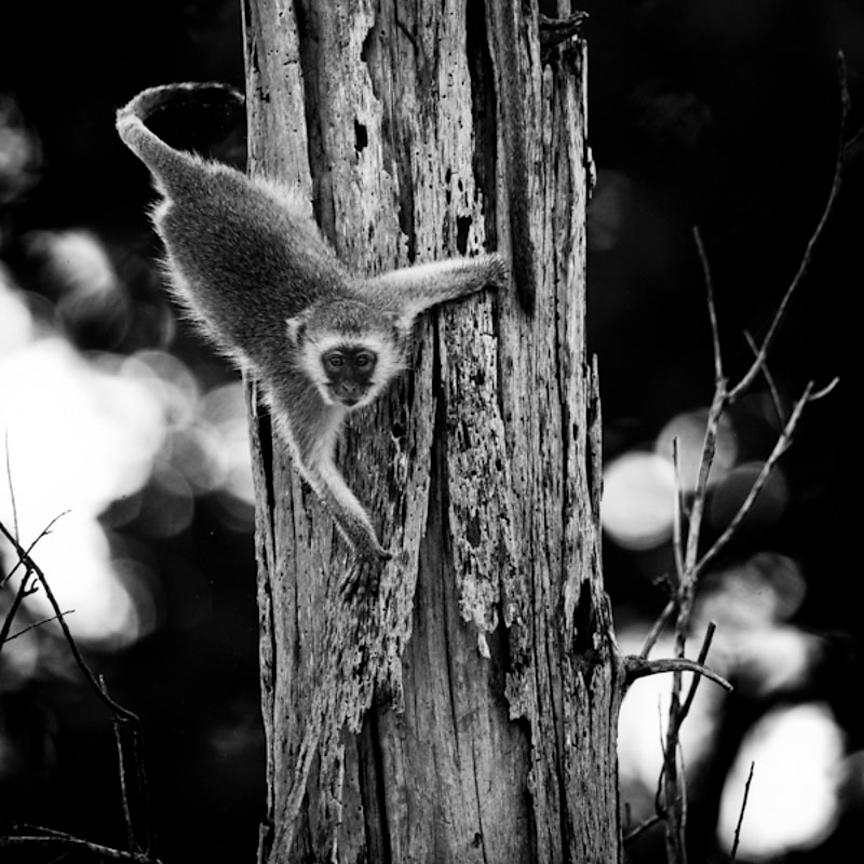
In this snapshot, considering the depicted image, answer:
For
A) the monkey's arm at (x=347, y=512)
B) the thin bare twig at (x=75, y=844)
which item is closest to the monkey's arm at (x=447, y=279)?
the monkey's arm at (x=347, y=512)

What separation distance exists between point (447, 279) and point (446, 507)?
28.0 inches

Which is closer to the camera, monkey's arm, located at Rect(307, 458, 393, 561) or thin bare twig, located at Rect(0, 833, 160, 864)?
thin bare twig, located at Rect(0, 833, 160, 864)

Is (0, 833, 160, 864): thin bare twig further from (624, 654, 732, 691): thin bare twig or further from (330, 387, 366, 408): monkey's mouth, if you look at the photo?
(330, 387, 366, 408): monkey's mouth

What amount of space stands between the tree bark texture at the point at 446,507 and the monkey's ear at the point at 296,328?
2.41ft

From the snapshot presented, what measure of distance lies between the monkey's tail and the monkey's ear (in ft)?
3.64

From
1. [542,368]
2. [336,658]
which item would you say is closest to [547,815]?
[336,658]

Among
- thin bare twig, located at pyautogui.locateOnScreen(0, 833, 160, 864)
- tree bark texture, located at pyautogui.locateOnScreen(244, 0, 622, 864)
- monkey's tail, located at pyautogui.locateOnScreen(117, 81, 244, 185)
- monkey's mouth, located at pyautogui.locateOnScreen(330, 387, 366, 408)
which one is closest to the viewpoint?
thin bare twig, located at pyautogui.locateOnScreen(0, 833, 160, 864)

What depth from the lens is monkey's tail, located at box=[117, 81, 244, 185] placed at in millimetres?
5797

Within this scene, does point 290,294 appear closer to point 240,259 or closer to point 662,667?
point 240,259

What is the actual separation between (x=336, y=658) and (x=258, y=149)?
182cm

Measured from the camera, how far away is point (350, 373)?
4.64 meters

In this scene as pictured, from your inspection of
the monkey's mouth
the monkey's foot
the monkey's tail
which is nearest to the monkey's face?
the monkey's mouth

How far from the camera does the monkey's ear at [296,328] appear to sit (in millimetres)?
4969

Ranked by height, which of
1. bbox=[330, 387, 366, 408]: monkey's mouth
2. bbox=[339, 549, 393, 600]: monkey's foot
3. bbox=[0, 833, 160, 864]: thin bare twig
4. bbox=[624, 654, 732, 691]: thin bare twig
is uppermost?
bbox=[330, 387, 366, 408]: monkey's mouth
